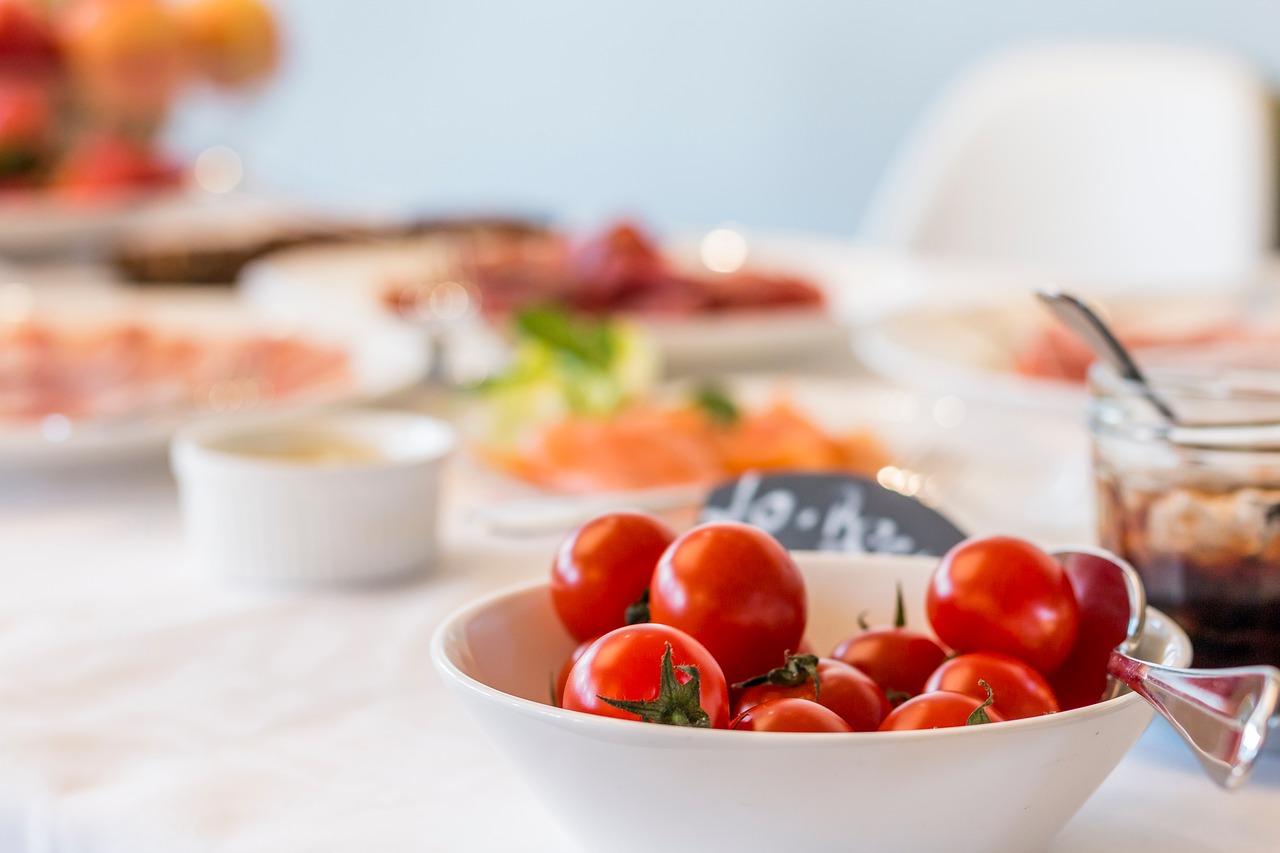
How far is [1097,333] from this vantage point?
70 centimetres

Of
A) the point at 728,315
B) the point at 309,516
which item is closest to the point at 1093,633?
the point at 309,516

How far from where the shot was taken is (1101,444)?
697 mm

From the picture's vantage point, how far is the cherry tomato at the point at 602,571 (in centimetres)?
58

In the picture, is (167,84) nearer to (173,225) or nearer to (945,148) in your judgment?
(173,225)

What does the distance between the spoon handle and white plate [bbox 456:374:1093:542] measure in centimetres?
40

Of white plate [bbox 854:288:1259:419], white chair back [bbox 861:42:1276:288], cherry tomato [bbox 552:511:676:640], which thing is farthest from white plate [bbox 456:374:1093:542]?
white chair back [bbox 861:42:1276:288]

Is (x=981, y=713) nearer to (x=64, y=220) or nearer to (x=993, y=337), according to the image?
(x=993, y=337)

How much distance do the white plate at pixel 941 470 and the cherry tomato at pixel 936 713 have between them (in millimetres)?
390

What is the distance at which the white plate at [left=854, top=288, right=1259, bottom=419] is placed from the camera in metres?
1.05

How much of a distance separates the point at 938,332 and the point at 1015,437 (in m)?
0.15

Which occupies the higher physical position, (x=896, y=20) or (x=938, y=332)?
(x=896, y=20)

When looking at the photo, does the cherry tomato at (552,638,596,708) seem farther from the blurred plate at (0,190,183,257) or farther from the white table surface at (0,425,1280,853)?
the blurred plate at (0,190,183,257)

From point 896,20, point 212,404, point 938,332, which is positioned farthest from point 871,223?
point 212,404

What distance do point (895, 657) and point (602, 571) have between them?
0.12 m
